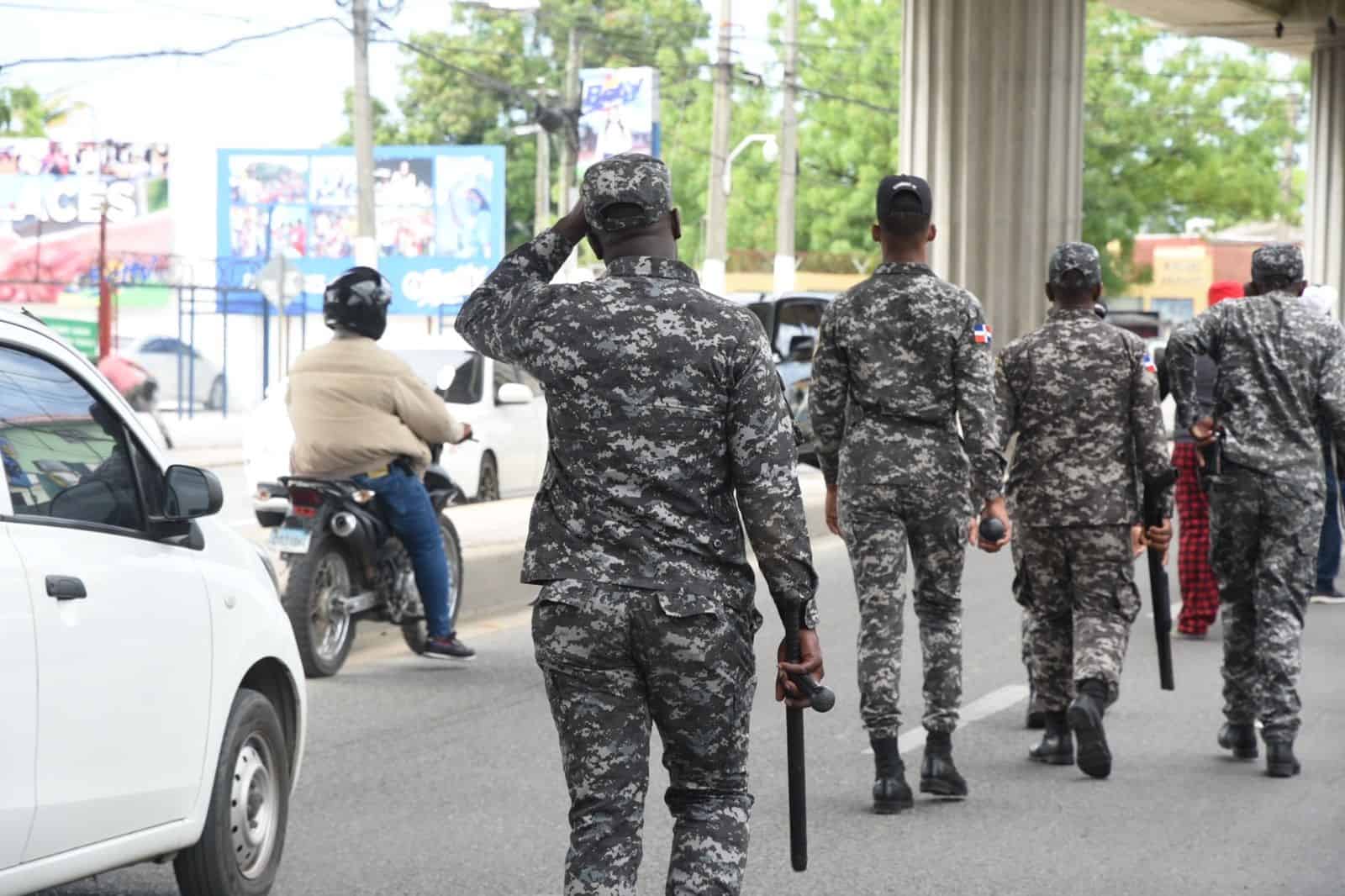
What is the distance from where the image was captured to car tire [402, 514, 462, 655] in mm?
9979

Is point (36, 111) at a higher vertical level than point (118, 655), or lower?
higher

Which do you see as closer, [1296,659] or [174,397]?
[1296,659]

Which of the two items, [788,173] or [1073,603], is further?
[788,173]

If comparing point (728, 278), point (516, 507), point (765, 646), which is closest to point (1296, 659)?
point (765, 646)

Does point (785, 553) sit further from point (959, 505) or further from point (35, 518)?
point (959, 505)

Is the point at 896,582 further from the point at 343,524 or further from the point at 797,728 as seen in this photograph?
the point at 343,524

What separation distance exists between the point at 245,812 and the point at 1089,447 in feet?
11.2

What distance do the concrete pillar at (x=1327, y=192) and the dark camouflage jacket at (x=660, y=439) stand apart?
32056 millimetres

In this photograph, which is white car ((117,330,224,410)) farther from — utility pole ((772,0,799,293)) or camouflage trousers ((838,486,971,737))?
camouflage trousers ((838,486,971,737))

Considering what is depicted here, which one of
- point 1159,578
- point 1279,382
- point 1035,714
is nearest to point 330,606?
point 1035,714

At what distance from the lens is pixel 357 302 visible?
9406mm

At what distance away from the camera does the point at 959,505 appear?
6.87 meters

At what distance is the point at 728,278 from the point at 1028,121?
48201mm

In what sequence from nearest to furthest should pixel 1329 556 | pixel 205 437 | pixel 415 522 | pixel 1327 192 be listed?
1. pixel 415 522
2. pixel 1329 556
3. pixel 205 437
4. pixel 1327 192
